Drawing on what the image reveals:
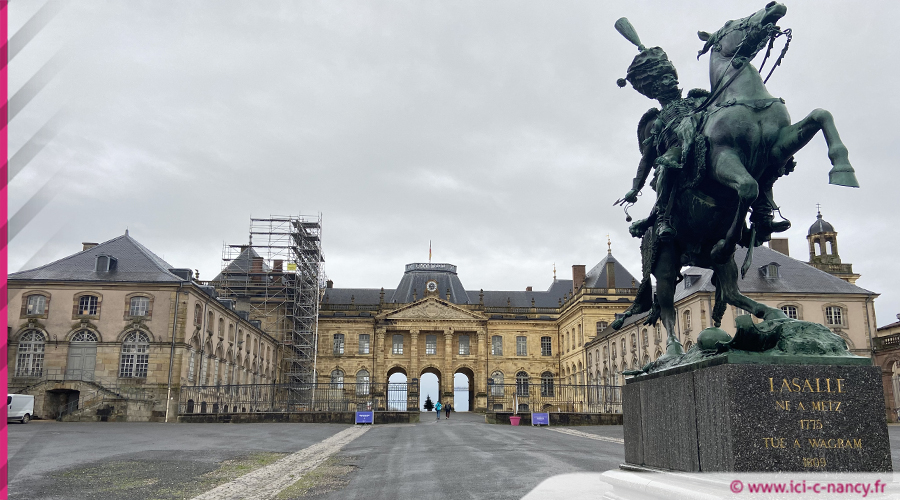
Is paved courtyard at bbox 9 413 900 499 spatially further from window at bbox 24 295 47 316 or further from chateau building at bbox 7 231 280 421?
window at bbox 24 295 47 316

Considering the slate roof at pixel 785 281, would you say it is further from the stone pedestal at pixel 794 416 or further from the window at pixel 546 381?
the stone pedestal at pixel 794 416

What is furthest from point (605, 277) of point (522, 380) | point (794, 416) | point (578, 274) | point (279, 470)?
point (794, 416)

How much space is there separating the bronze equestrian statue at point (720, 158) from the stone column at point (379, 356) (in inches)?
2745

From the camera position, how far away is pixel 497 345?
77000 millimetres

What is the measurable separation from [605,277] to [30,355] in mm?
52351

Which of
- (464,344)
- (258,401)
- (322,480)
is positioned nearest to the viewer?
(322,480)

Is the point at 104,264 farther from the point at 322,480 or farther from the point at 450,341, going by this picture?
the point at 450,341

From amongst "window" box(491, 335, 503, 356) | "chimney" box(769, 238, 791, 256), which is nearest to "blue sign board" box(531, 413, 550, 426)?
"chimney" box(769, 238, 791, 256)

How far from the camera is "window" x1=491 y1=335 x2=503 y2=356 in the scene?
7669cm

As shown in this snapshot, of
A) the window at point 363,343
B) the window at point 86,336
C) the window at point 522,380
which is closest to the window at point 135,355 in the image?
the window at point 86,336

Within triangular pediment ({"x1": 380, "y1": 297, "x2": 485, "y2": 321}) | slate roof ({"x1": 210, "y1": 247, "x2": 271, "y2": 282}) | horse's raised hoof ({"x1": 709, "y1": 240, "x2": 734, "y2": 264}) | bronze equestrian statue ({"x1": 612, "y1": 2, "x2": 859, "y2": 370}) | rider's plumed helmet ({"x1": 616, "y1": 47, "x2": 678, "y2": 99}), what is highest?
slate roof ({"x1": 210, "y1": 247, "x2": 271, "y2": 282})

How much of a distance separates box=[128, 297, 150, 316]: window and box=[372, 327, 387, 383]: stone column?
3929 centimetres

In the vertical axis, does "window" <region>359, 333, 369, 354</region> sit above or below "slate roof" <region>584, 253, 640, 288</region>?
below

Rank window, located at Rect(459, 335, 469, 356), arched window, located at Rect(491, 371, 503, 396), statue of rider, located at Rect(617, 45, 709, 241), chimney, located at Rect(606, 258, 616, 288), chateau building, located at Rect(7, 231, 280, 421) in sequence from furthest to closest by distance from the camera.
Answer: window, located at Rect(459, 335, 469, 356)
arched window, located at Rect(491, 371, 503, 396)
chimney, located at Rect(606, 258, 616, 288)
chateau building, located at Rect(7, 231, 280, 421)
statue of rider, located at Rect(617, 45, 709, 241)
